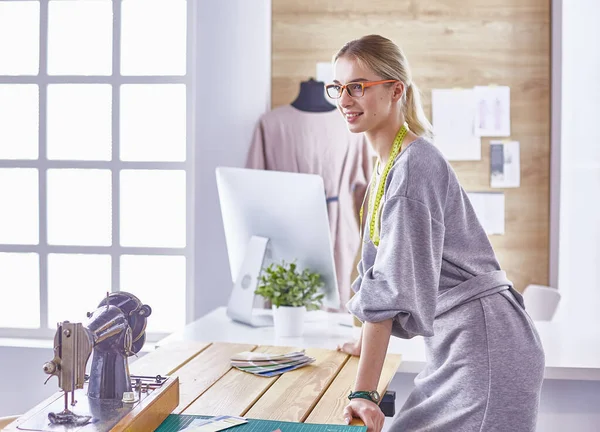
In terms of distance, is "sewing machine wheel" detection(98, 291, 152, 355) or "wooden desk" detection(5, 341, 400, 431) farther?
"wooden desk" detection(5, 341, 400, 431)

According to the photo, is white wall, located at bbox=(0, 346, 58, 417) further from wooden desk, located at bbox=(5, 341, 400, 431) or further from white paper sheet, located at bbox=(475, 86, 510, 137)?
white paper sheet, located at bbox=(475, 86, 510, 137)

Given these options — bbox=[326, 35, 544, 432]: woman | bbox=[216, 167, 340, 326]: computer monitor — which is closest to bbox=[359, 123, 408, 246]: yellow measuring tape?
bbox=[326, 35, 544, 432]: woman

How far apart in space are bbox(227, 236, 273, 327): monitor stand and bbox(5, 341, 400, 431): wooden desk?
449 millimetres

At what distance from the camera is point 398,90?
1807 mm

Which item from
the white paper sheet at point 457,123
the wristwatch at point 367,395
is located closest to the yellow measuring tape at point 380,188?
the wristwatch at point 367,395

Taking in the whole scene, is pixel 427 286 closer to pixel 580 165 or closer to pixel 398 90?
pixel 398 90

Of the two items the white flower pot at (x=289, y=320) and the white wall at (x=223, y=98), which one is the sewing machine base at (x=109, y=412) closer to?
the white flower pot at (x=289, y=320)

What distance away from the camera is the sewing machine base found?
1.35 m

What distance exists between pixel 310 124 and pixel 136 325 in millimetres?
2412

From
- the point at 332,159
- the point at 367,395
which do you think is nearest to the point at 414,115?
the point at 367,395

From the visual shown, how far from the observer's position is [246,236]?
2861mm

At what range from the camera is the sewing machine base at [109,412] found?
1.35m

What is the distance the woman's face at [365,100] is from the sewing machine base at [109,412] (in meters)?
0.72

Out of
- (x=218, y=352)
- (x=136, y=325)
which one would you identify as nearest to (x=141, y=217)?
(x=218, y=352)
